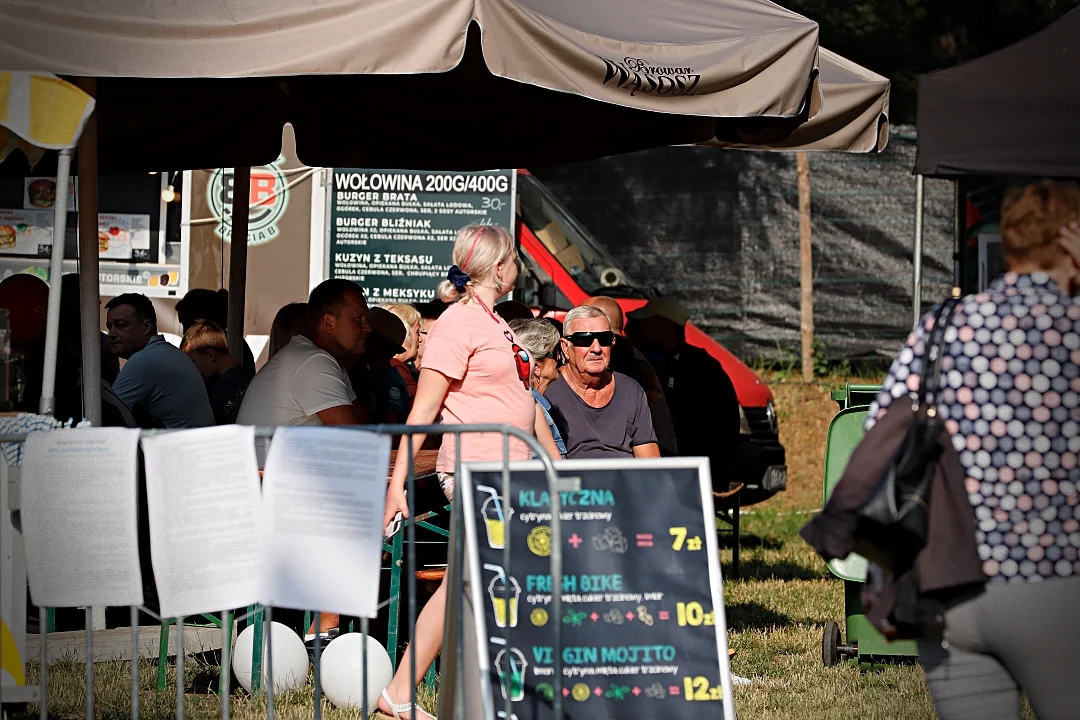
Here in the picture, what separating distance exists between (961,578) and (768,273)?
39.3 ft

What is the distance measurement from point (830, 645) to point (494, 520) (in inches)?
113

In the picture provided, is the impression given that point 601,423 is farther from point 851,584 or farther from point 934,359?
point 934,359

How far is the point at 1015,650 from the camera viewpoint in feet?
10.9

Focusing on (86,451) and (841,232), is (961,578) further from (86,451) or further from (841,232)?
(841,232)

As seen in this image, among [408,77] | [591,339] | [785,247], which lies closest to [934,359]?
[591,339]

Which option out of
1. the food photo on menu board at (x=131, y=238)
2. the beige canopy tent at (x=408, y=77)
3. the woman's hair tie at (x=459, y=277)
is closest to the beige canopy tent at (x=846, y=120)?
the beige canopy tent at (x=408, y=77)

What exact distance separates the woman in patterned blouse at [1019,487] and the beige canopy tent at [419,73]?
1.93m

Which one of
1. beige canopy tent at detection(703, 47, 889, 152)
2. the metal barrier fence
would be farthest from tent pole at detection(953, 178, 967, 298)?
the metal barrier fence

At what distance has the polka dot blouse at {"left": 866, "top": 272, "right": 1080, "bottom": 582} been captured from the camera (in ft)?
10.9

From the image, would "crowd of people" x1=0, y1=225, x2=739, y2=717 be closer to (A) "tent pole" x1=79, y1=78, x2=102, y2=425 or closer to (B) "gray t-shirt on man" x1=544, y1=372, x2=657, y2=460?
(B) "gray t-shirt on man" x1=544, y1=372, x2=657, y2=460

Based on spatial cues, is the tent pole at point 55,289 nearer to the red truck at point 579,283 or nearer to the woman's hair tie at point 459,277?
the woman's hair tie at point 459,277

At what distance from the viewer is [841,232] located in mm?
15070

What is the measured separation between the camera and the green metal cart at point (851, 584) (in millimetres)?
6094

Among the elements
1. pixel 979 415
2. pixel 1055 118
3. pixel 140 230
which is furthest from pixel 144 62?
pixel 140 230
